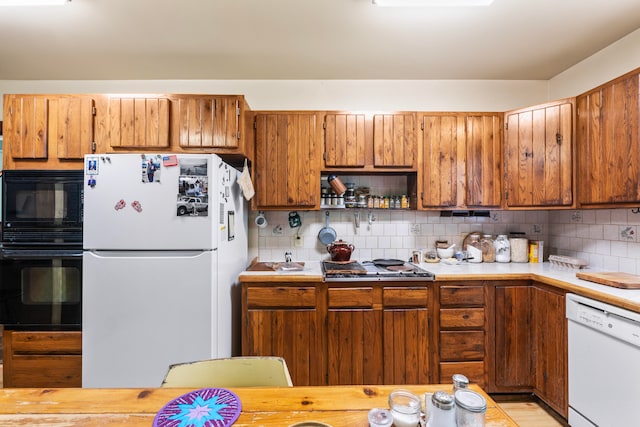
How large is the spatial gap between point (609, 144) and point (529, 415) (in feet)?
6.24

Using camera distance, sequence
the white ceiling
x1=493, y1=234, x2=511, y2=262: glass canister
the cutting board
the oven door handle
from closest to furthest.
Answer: the cutting board → the white ceiling → the oven door handle → x1=493, y1=234, x2=511, y2=262: glass canister

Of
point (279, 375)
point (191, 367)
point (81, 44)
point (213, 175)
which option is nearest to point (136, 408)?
point (191, 367)

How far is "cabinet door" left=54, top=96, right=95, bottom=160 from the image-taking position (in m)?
2.14

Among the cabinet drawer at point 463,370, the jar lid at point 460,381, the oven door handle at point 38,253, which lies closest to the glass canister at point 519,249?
the cabinet drawer at point 463,370

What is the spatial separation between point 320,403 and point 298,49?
2280 mm

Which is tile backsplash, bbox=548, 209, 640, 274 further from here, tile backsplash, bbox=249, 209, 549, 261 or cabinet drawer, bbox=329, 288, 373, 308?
cabinet drawer, bbox=329, 288, 373, 308

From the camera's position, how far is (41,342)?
76.5 inches

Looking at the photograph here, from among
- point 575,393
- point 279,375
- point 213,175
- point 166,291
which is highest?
point 213,175

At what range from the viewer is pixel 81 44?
2.16m

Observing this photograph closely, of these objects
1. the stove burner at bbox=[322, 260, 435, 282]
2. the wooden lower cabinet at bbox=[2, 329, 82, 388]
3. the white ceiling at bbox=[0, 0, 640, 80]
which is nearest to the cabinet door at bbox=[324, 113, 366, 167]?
the white ceiling at bbox=[0, 0, 640, 80]

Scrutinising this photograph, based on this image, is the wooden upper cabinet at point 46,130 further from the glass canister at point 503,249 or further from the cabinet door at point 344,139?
the glass canister at point 503,249

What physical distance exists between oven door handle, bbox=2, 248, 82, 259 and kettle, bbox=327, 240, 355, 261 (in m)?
1.82

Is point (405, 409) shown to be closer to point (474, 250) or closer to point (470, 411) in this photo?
point (470, 411)

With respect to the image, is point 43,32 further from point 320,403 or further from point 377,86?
point 320,403
